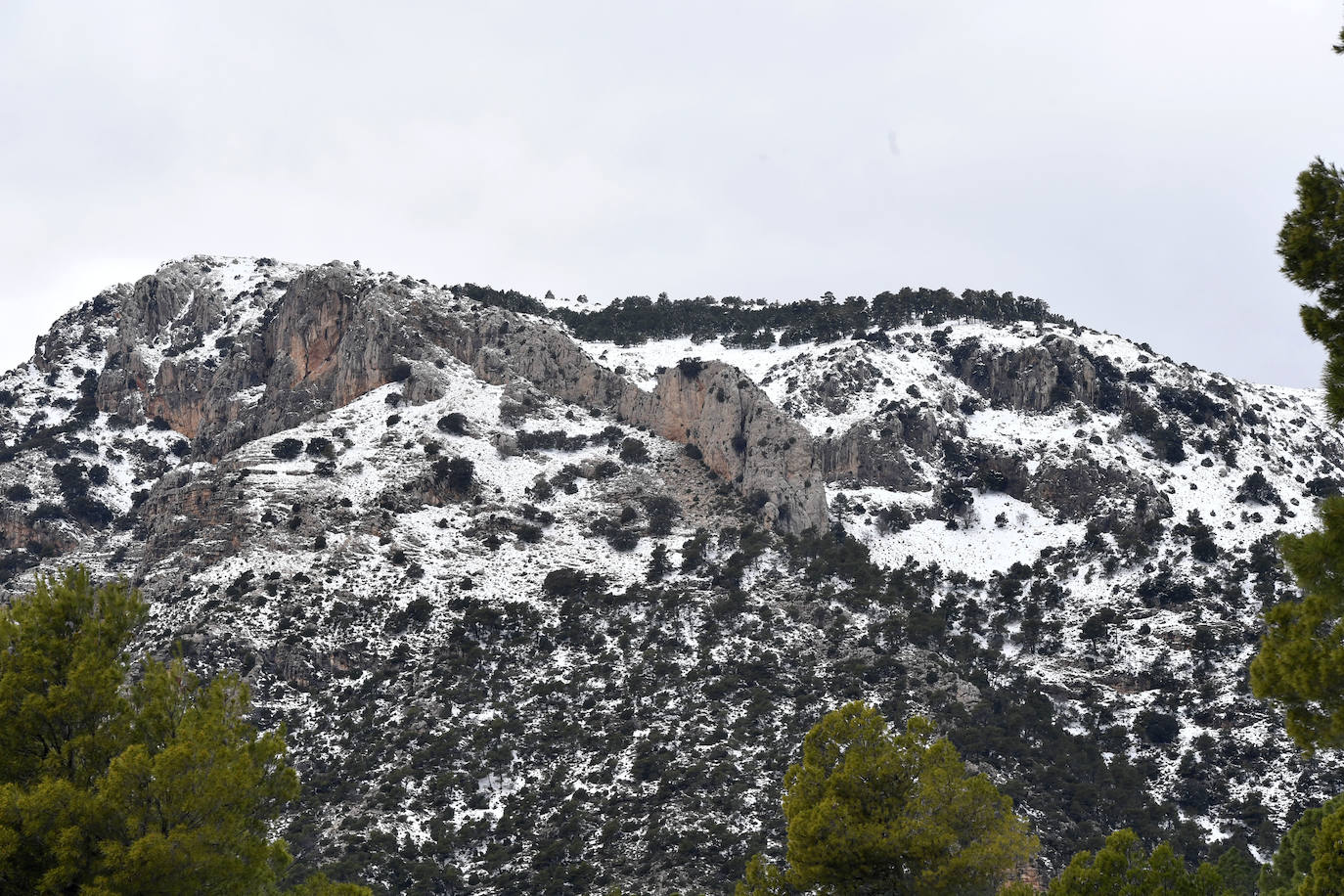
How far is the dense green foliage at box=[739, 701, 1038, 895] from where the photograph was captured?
20000 mm

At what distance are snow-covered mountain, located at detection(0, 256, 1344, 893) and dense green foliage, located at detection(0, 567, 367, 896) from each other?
34612 mm

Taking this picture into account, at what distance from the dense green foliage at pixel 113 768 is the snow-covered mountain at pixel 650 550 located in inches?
1363

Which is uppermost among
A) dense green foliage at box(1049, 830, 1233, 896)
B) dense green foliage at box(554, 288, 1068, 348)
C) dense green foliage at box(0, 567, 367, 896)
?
dense green foliage at box(554, 288, 1068, 348)

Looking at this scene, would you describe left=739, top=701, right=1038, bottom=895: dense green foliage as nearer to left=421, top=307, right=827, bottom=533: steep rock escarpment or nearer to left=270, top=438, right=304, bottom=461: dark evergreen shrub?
left=421, top=307, right=827, bottom=533: steep rock escarpment

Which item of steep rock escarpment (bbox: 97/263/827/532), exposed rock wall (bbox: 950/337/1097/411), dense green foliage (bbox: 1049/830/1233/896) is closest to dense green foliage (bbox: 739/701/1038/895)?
dense green foliage (bbox: 1049/830/1233/896)

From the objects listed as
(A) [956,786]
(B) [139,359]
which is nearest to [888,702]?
(A) [956,786]

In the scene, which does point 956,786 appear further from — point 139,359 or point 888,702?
point 139,359

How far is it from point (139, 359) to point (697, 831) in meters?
89.6

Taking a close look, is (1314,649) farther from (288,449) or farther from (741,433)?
(288,449)

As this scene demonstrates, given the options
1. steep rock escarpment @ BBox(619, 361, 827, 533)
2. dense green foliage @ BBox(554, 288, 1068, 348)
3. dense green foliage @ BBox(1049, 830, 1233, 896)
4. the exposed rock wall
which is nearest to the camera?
dense green foliage @ BBox(1049, 830, 1233, 896)

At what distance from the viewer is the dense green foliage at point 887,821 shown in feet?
65.6

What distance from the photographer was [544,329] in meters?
109

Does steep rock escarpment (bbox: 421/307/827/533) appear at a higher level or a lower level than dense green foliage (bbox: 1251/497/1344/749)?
higher

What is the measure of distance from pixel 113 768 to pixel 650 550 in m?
67.7
